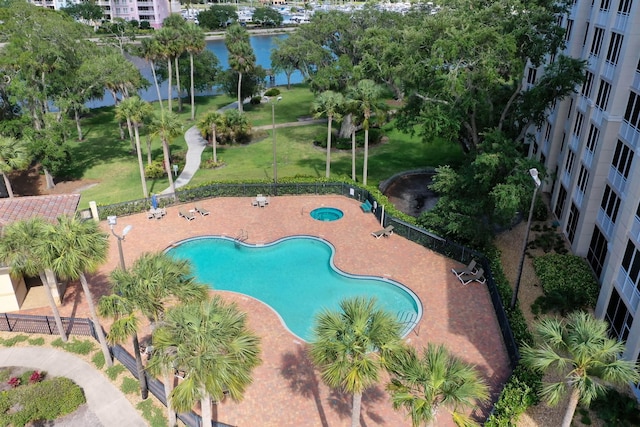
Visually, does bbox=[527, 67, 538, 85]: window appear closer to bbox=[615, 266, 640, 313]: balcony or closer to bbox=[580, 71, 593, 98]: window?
bbox=[580, 71, 593, 98]: window

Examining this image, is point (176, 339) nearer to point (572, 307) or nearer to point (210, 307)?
point (210, 307)

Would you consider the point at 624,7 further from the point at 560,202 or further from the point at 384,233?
the point at 384,233

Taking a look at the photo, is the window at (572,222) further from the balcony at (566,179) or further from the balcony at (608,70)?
the balcony at (608,70)

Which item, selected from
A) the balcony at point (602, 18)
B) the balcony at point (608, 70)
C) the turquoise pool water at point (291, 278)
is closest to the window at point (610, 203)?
the balcony at point (608, 70)

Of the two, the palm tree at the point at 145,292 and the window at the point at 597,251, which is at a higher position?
the palm tree at the point at 145,292

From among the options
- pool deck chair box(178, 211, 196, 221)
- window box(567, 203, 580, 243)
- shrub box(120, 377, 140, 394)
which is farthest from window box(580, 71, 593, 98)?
shrub box(120, 377, 140, 394)

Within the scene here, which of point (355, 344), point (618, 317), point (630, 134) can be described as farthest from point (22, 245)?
point (630, 134)
